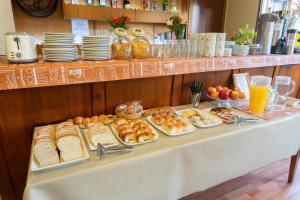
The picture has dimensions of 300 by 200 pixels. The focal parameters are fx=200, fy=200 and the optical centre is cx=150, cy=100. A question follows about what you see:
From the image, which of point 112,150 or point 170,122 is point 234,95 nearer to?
point 170,122

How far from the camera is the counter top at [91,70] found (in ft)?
2.80

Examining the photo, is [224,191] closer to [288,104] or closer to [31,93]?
[288,104]

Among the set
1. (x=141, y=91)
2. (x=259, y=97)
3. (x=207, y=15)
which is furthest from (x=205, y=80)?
(x=207, y=15)

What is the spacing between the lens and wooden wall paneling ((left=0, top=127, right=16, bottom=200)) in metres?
1.04

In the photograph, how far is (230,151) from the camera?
3.54 ft

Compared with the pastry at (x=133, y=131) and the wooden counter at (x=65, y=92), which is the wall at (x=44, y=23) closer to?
the wooden counter at (x=65, y=92)

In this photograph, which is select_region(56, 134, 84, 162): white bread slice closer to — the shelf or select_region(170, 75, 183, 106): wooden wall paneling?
select_region(170, 75, 183, 106): wooden wall paneling

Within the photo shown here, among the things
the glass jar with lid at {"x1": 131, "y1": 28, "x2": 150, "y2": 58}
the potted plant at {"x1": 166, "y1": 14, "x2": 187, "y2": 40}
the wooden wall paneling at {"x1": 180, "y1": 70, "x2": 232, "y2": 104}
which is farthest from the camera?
the wooden wall paneling at {"x1": 180, "y1": 70, "x2": 232, "y2": 104}

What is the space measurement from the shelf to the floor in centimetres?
288

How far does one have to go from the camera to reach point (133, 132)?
0.98 m

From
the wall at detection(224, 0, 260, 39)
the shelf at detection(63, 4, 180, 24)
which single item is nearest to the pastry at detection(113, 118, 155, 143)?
the shelf at detection(63, 4, 180, 24)

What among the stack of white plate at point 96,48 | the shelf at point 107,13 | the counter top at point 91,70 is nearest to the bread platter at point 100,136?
the counter top at point 91,70

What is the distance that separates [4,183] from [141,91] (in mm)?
919

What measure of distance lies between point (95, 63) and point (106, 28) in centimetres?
277
